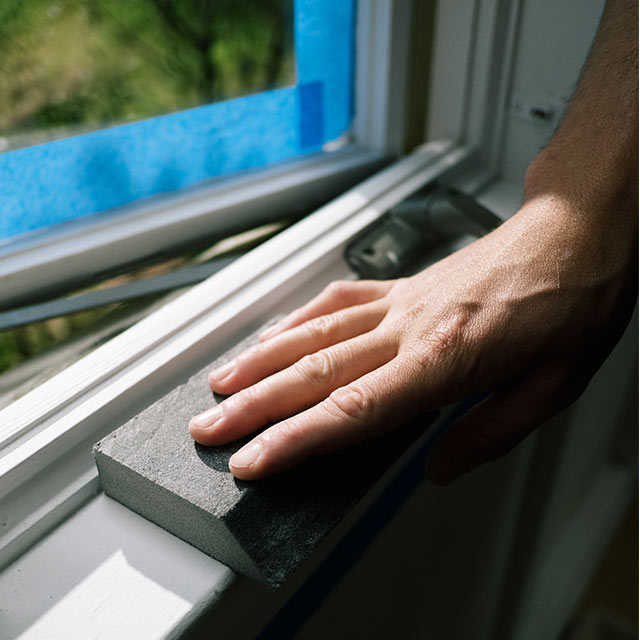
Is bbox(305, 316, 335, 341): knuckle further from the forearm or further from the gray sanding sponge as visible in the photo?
the forearm

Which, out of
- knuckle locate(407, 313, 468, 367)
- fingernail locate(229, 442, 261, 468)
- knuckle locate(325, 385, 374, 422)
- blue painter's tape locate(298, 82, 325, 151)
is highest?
blue painter's tape locate(298, 82, 325, 151)

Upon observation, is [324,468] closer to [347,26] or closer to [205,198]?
[205,198]

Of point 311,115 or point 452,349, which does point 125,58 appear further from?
point 452,349

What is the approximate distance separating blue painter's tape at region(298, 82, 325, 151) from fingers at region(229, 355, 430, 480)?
1.62ft

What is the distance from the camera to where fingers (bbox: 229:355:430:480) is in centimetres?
55

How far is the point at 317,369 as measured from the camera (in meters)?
0.63

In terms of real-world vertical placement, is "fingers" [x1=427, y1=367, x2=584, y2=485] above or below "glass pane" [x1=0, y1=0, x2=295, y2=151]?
below

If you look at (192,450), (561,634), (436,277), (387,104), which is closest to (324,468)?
(192,450)

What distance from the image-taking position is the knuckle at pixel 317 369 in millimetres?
623

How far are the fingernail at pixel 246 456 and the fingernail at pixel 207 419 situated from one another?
0.12ft

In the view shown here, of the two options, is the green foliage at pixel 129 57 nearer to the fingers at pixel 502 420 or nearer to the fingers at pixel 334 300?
the fingers at pixel 334 300

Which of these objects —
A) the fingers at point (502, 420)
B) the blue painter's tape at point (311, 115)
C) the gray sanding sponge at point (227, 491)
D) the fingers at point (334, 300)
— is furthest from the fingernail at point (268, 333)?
the blue painter's tape at point (311, 115)

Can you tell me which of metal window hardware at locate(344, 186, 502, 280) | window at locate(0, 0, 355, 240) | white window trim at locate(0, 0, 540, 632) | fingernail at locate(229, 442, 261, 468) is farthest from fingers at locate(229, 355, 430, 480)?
window at locate(0, 0, 355, 240)

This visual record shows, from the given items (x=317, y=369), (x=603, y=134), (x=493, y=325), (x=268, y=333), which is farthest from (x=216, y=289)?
(x=603, y=134)
